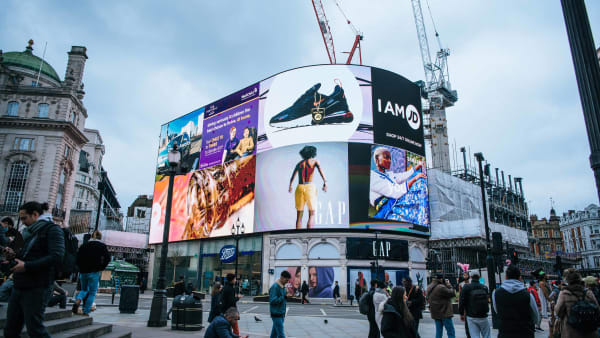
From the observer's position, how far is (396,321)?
5.76 metres

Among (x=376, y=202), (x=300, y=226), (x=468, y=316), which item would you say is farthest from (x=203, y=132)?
(x=468, y=316)

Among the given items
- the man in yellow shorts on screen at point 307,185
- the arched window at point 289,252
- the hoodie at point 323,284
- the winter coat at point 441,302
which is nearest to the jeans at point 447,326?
the winter coat at point 441,302

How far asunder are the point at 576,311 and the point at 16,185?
5538 cm

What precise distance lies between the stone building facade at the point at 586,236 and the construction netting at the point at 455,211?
206ft

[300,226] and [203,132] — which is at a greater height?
[203,132]

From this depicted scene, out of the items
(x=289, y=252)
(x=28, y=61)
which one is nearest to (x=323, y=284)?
(x=289, y=252)

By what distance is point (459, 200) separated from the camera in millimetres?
50938

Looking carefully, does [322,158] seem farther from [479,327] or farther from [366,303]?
[479,327]

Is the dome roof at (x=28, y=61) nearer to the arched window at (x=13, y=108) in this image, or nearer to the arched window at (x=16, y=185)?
the arched window at (x=13, y=108)

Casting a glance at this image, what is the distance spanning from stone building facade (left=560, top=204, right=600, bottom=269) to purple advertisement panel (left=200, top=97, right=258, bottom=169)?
94714mm

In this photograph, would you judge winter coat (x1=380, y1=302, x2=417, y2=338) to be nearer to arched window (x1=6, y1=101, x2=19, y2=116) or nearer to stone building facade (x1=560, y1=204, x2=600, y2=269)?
arched window (x1=6, y1=101, x2=19, y2=116)

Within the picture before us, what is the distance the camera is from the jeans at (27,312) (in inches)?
181

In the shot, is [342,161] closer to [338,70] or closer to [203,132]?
[338,70]

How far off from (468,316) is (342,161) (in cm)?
3144
